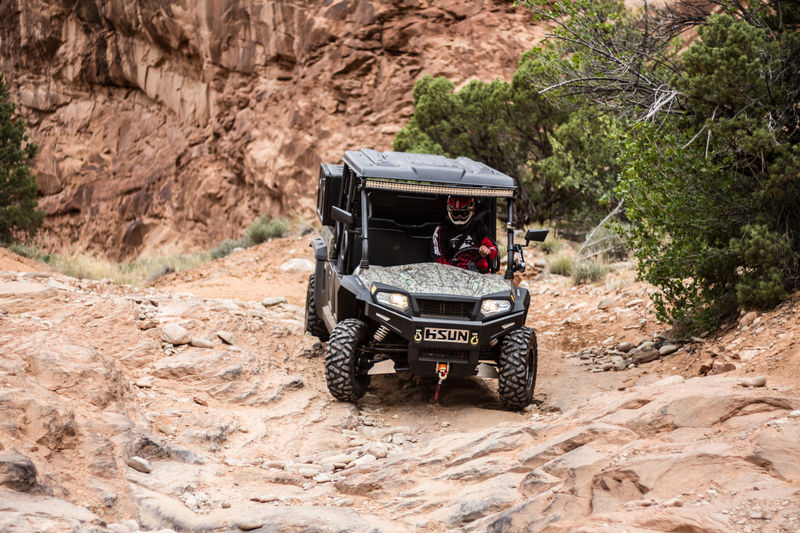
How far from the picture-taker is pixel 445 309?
6250mm

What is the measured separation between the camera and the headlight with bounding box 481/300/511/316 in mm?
6254

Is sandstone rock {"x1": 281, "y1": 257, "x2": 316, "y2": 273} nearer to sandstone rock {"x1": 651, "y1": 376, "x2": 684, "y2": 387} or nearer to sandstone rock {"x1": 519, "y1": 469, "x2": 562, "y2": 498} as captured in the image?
sandstone rock {"x1": 651, "y1": 376, "x2": 684, "y2": 387}


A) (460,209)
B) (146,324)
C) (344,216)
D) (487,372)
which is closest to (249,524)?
(487,372)

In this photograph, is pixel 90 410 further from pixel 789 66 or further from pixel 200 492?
pixel 789 66

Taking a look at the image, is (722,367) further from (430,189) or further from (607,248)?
(607,248)

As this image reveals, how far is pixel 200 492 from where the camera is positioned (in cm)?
414

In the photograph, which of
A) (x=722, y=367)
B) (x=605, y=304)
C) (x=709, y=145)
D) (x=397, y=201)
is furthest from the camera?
(x=605, y=304)

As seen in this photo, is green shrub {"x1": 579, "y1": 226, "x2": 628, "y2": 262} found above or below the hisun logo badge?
below

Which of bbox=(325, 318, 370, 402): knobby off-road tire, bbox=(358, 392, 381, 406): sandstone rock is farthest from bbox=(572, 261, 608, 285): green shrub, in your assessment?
bbox=(325, 318, 370, 402): knobby off-road tire

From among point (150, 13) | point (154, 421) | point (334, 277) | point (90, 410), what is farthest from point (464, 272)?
point (150, 13)

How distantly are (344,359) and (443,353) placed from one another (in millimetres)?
935

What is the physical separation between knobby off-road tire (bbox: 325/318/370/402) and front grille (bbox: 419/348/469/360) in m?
0.67

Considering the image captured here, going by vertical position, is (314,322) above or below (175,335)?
below

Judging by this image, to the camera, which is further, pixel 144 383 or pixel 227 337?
pixel 227 337
